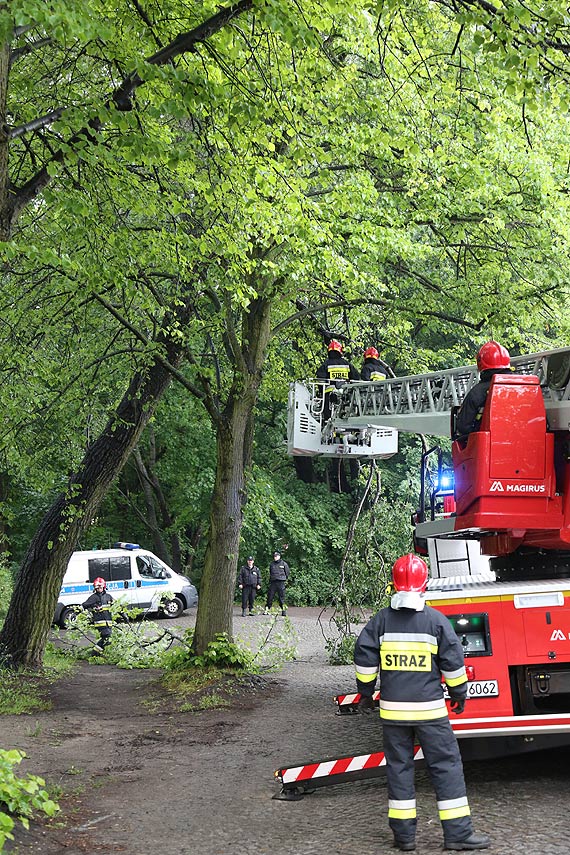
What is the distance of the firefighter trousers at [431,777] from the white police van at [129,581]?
764 inches

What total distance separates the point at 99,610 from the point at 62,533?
3.53 meters

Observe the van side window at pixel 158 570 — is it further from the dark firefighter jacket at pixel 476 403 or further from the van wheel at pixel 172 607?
the dark firefighter jacket at pixel 476 403

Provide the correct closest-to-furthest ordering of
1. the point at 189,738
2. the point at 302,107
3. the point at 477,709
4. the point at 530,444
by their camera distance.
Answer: the point at 477,709 < the point at 530,444 < the point at 189,738 < the point at 302,107

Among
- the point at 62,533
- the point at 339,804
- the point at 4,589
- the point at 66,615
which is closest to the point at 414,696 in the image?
the point at 339,804

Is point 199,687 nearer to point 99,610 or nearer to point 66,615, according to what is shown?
point 99,610

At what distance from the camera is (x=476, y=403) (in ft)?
24.0

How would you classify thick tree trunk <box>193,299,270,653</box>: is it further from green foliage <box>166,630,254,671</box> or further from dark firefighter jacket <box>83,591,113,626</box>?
dark firefighter jacket <box>83,591,113,626</box>

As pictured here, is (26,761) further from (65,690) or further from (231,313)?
(231,313)

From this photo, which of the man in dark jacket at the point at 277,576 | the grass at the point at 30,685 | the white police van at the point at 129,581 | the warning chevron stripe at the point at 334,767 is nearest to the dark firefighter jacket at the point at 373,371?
the grass at the point at 30,685

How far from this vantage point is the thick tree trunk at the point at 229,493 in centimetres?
1343

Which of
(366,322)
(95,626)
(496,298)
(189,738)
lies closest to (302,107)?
(496,298)

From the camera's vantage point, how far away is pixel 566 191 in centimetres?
1344

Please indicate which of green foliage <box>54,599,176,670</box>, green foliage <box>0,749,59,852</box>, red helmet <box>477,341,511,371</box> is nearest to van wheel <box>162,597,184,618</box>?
green foliage <box>54,599,176,670</box>

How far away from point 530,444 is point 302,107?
18.5ft
